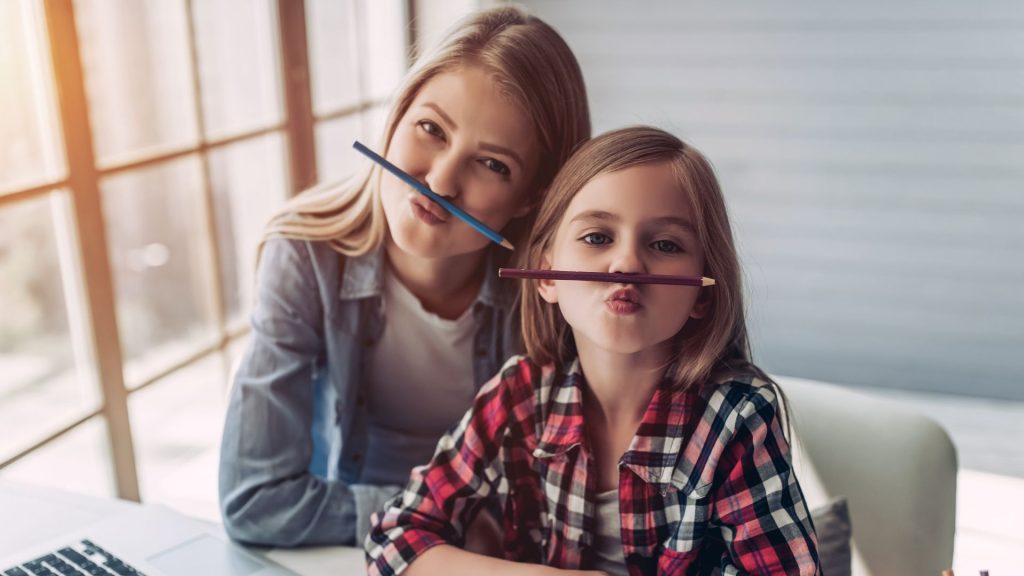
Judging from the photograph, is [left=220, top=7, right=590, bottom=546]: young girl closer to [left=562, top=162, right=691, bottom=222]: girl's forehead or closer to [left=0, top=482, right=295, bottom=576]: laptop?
[left=0, top=482, right=295, bottom=576]: laptop

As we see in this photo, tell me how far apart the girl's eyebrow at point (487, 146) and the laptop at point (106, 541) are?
1.91 ft

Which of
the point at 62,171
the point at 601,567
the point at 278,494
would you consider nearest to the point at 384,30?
the point at 62,171

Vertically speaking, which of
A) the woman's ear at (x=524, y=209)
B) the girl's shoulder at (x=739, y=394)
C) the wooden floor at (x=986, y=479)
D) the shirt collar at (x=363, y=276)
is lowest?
the wooden floor at (x=986, y=479)

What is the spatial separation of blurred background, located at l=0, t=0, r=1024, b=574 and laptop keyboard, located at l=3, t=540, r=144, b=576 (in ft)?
2.49

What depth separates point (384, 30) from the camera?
2961 mm

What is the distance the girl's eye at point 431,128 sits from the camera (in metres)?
1.12

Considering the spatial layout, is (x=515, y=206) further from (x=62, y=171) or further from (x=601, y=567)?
(x=62, y=171)

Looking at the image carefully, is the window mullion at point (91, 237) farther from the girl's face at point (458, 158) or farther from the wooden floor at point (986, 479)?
the wooden floor at point (986, 479)

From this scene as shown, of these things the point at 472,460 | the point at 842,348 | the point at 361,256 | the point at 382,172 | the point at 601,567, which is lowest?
the point at 842,348

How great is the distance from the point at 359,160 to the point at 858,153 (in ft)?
6.31

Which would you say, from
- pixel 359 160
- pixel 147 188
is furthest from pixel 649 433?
pixel 359 160

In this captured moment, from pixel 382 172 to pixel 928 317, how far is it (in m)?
2.99

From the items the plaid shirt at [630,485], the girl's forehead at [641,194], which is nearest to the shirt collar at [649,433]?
the plaid shirt at [630,485]

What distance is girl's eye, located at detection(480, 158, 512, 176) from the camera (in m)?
1.11
